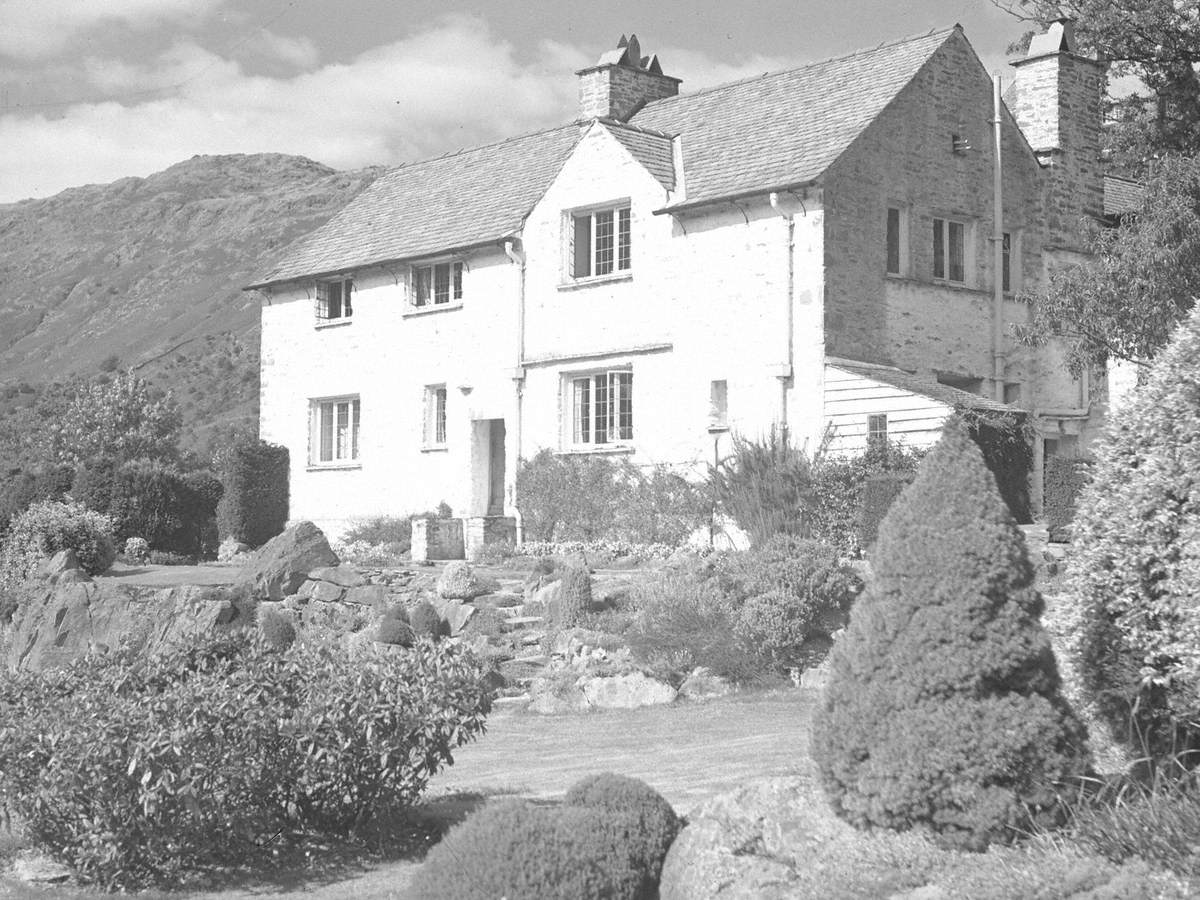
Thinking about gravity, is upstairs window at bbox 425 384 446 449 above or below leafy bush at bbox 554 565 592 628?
above

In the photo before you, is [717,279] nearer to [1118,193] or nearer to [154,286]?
[1118,193]

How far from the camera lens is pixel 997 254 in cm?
2767

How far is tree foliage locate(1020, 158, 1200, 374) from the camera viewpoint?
21344 millimetres

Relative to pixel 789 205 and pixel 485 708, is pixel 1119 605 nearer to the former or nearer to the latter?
pixel 485 708

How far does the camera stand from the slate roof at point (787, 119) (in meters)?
26.2

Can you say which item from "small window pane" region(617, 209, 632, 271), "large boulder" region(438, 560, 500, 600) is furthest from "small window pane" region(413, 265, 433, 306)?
"large boulder" region(438, 560, 500, 600)

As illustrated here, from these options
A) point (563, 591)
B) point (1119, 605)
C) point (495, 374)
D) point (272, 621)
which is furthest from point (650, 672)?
point (495, 374)

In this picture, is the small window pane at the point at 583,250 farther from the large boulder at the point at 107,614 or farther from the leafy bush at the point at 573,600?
the leafy bush at the point at 573,600

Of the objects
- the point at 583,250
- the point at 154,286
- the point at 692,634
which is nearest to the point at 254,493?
the point at 583,250

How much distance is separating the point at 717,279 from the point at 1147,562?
62.5 ft

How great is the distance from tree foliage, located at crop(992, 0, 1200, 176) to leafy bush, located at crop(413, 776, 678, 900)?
22888mm

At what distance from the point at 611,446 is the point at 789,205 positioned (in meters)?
5.59

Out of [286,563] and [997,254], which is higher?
[997,254]

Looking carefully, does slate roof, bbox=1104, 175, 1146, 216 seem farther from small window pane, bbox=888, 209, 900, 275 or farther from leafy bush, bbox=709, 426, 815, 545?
leafy bush, bbox=709, 426, 815, 545
